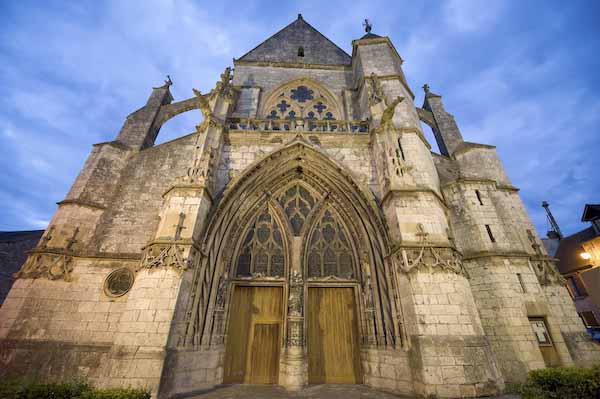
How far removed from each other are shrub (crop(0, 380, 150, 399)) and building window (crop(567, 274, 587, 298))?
22199mm

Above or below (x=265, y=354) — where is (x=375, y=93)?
above

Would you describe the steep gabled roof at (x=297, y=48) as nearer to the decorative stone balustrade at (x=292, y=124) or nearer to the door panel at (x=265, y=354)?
the decorative stone balustrade at (x=292, y=124)

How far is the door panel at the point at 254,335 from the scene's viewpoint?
547cm

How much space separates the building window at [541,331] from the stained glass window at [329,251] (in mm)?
4055

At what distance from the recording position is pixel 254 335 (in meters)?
5.82

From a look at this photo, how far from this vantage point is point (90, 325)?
5.27 meters

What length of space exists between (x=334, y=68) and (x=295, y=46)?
2.92m

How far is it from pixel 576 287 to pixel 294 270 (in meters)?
19.6

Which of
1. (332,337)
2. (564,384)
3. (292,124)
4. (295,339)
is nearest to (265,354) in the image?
(295,339)

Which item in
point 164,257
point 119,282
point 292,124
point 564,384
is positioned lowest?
point 564,384

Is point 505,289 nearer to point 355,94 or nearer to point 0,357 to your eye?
point 355,94

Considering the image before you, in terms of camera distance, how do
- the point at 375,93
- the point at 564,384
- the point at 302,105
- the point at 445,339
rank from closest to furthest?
the point at 564,384 → the point at 445,339 → the point at 375,93 → the point at 302,105

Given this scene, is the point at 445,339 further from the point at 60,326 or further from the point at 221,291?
the point at 60,326

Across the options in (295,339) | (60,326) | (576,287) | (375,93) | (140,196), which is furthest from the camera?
(576,287)
